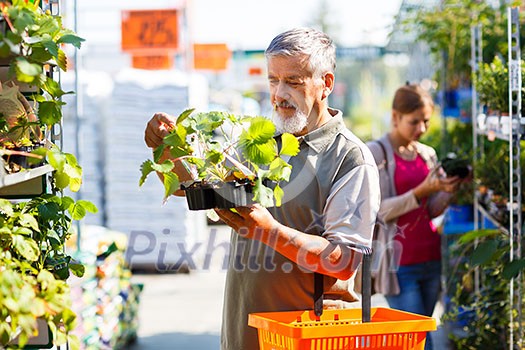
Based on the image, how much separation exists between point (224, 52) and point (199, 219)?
9002 millimetres

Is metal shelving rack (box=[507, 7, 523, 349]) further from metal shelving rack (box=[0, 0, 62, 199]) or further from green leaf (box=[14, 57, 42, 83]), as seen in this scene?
green leaf (box=[14, 57, 42, 83])

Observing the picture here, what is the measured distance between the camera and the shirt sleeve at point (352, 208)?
2463 millimetres

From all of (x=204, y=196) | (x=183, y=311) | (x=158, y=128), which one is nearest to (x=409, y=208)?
(x=158, y=128)

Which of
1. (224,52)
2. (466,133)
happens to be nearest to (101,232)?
(466,133)

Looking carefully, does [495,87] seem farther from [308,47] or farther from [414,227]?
[308,47]

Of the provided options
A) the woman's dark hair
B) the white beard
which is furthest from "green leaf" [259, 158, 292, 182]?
the woman's dark hair

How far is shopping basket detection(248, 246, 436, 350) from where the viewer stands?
2.13 meters

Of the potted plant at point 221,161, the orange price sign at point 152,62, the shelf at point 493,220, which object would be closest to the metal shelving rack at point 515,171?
the shelf at point 493,220

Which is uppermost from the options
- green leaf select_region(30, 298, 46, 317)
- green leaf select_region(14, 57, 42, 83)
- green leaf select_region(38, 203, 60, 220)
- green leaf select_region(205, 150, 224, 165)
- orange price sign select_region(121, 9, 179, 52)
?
orange price sign select_region(121, 9, 179, 52)

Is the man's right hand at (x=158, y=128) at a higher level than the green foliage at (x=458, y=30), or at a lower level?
lower

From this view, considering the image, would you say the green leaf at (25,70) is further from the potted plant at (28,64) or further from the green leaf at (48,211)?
the green leaf at (48,211)

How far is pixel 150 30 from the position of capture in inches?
404

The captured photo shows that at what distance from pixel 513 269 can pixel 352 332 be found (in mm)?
1295

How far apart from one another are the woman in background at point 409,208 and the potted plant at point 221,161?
1843 mm
